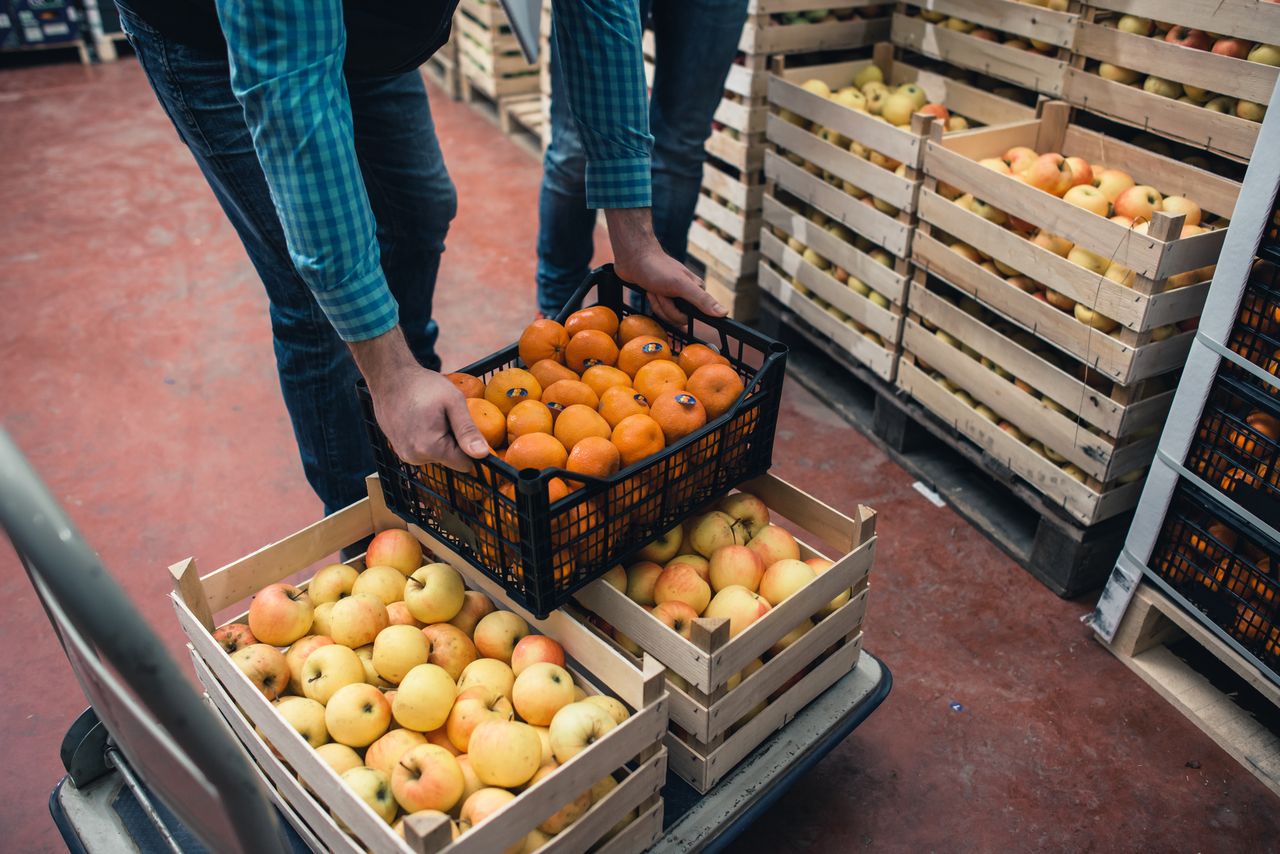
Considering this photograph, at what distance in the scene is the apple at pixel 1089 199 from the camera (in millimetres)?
2441

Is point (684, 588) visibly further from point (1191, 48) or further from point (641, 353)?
point (1191, 48)

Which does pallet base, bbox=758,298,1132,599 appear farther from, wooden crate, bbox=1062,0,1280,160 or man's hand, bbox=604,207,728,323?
man's hand, bbox=604,207,728,323

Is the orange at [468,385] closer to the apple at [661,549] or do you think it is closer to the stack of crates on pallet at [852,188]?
the apple at [661,549]

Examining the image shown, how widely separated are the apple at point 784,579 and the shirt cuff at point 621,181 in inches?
31.0

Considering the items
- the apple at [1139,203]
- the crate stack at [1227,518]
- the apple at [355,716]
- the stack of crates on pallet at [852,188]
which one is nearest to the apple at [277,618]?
the apple at [355,716]

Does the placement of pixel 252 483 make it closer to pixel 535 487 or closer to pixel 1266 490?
pixel 535 487

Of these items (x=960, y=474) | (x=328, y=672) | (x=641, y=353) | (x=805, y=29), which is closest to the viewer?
(x=328, y=672)

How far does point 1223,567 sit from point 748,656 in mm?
1179

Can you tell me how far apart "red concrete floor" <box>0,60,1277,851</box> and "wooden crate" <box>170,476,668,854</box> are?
57cm

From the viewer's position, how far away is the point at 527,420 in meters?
1.68

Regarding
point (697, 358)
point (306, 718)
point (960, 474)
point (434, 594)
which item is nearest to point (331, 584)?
point (434, 594)

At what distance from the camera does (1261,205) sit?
72.9 inches

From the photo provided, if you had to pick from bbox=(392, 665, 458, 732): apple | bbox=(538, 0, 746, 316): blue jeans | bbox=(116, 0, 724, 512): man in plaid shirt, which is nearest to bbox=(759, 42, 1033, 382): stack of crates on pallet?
bbox=(538, 0, 746, 316): blue jeans

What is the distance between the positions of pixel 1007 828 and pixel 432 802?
1.20 meters
